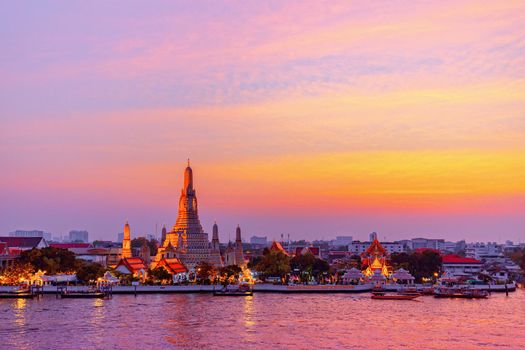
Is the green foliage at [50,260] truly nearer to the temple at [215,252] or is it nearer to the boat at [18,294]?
the boat at [18,294]

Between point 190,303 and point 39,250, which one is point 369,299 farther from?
point 39,250

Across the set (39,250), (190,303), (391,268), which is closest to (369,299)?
(190,303)

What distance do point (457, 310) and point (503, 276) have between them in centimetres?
4503

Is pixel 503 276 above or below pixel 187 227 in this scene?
below

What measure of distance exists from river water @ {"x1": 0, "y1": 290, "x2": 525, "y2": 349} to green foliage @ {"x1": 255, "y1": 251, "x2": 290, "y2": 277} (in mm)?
19913

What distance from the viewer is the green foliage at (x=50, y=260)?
81.7 metres

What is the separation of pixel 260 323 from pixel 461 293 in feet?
103

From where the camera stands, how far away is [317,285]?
3231 inches

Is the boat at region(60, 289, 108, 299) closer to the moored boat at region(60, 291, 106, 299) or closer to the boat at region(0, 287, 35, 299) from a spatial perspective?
the moored boat at region(60, 291, 106, 299)

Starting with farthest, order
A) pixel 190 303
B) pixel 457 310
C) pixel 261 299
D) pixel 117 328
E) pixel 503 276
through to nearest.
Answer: pixel 503 276, pixel 261 299, pixel 190 303, pixel 457 310, pixel 117 328

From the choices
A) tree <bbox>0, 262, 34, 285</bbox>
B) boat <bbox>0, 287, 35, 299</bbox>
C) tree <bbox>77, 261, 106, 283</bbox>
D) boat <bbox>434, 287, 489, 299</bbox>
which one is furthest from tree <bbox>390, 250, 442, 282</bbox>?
boat <bbox>0, 287, 35, 299</bbox>

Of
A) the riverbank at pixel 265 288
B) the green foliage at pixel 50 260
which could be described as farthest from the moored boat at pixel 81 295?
the green foliage at pixel 50 260

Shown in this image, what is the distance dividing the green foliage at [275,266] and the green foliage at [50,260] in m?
21.3

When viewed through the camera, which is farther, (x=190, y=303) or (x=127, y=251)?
(x=127, y=251)
